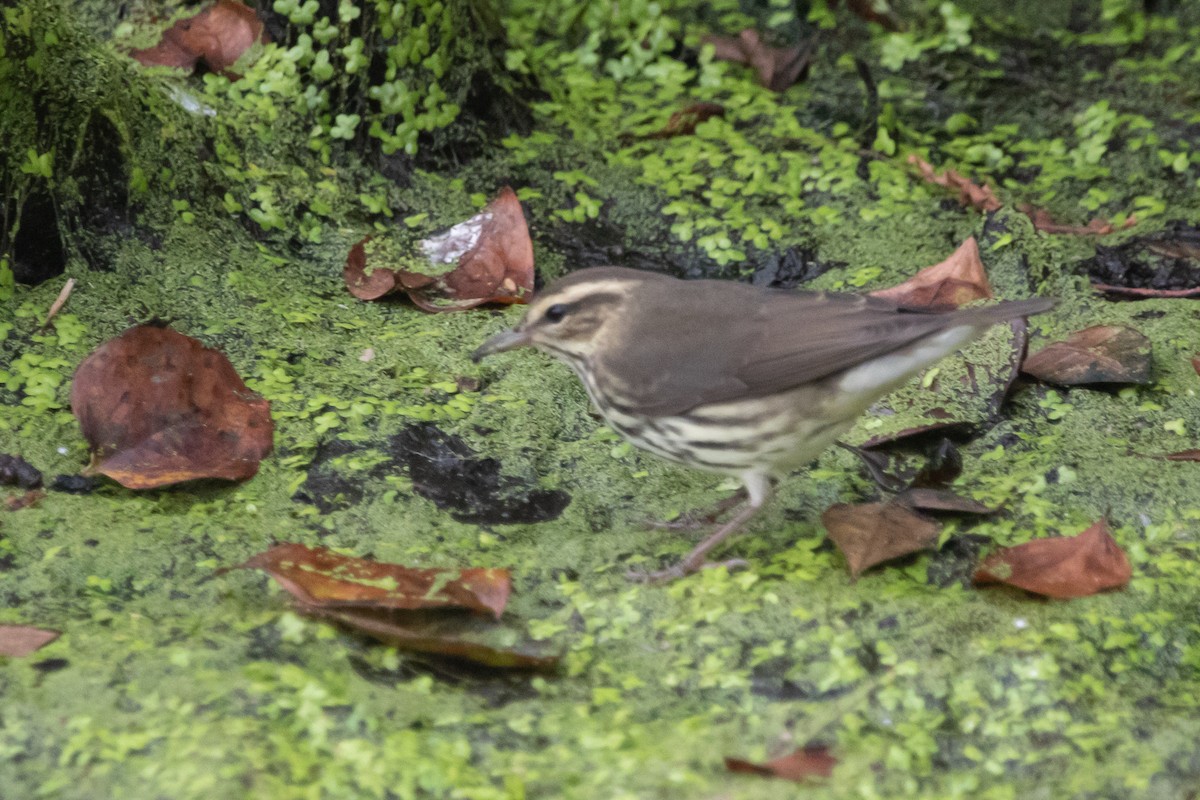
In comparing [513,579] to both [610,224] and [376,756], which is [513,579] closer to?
[376,756]

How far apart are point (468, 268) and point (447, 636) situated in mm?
2326

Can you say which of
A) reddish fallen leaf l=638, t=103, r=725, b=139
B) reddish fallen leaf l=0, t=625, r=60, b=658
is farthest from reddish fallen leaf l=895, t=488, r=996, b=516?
reddish fallen leaf l=638, t=103, r=725, b=139

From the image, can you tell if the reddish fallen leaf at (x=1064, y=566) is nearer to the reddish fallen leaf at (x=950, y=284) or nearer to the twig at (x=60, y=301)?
the reddish fallen leaf at (x=950, y=284)

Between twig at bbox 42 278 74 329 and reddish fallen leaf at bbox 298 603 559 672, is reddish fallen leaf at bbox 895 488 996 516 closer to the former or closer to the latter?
reddish fallen leaf at bbox 298 603 559 672

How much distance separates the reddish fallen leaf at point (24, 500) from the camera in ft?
12.6

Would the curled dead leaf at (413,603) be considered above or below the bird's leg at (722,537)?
above

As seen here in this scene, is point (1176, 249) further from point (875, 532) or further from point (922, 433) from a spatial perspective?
point (875, 532)

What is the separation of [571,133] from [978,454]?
269 cm

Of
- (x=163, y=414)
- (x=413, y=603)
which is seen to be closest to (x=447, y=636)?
(x=413, y=603)

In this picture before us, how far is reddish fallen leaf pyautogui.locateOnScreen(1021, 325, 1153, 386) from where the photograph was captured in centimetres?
457

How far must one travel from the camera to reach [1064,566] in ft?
11.7

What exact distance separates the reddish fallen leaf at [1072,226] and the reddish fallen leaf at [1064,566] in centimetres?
246

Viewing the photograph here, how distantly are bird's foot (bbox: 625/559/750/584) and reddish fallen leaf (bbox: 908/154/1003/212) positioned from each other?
2648 mm

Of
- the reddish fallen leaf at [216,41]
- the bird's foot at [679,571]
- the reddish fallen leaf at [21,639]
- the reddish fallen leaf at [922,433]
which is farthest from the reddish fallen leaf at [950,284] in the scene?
the reddish fallen leaf at [21,639]
